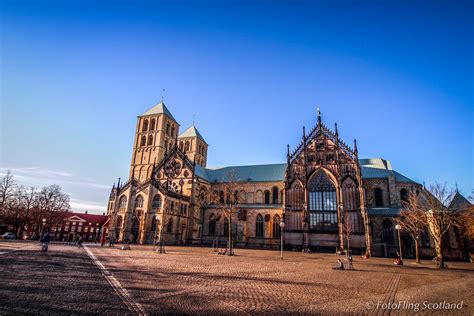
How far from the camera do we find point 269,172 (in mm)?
62406

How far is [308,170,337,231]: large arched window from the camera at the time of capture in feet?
153

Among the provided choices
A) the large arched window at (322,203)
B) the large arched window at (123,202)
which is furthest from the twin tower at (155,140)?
the large arched window at (322,203)

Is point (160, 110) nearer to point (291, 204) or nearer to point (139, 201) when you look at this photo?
point (139, 201)

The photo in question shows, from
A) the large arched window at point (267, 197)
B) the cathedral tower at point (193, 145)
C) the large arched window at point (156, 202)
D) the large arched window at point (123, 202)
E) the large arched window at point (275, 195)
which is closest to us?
the large arched window at point (156, 202)

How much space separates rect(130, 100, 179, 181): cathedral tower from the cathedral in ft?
37.5

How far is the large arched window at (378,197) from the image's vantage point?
50344mm

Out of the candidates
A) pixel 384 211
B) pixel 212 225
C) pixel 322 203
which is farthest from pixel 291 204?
pixel 212 225

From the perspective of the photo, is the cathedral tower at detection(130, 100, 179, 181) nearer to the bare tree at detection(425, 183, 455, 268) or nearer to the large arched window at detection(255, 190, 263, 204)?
the large arched window at detection(255, 190, 263, 204)

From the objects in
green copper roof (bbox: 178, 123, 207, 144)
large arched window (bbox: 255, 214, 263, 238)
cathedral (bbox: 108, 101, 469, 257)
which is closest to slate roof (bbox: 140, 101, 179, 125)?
green copper roof (bbox: 178, 123, 207, 144)

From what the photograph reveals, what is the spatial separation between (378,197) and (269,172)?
76.6 feet

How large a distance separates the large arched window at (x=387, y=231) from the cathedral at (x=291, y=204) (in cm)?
15

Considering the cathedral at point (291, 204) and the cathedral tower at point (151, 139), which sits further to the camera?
the cathedral tower at point (151, 139)

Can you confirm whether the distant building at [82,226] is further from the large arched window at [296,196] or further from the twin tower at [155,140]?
the large arched window at [296,196]

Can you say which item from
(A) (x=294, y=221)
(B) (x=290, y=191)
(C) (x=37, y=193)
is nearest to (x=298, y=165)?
(B) (x=290, y=191)
